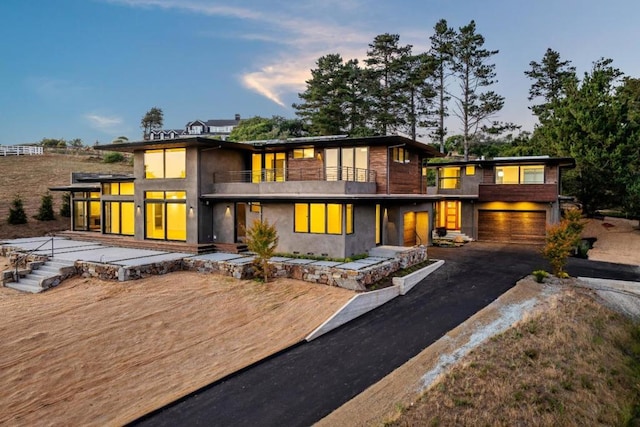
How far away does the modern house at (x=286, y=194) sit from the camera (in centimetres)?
1719

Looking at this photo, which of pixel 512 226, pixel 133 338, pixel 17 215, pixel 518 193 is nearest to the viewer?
pixel 133 338

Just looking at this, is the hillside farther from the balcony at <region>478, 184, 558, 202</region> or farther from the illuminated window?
the balcony at <region>478, 184, 558, 202</region>

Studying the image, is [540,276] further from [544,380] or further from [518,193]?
[518,193]

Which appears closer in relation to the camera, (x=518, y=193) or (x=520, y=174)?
(x=518, y=193)

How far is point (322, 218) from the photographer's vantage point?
1702 centimetres

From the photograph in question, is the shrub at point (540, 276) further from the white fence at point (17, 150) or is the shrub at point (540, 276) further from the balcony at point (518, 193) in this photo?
the white fence at point (17, 150)

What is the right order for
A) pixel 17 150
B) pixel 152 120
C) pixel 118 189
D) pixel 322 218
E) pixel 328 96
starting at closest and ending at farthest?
pixel 322 218 < pixel 118 189 < pixel 328 96 < pixel 17 150 < pixel 152 120

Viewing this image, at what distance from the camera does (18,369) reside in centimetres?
854

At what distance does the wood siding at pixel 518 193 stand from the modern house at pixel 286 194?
7 cm

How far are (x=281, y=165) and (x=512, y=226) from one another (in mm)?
17432

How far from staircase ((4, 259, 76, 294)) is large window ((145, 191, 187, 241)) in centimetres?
517

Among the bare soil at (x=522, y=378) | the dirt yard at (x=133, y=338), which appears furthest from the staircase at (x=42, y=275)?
the bare soil at (x=522, y=378)

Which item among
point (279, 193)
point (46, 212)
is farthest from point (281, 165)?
point (46, 212)

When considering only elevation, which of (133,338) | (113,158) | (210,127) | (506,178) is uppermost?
(210,127)
